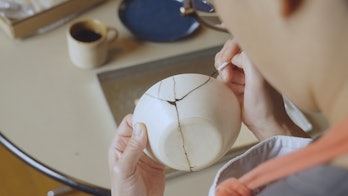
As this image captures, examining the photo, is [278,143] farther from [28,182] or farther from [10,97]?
[28,182]

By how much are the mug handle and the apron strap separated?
1.88 ft

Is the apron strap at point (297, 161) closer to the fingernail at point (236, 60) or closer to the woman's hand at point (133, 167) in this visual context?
the woman's hand at point (133, 167)

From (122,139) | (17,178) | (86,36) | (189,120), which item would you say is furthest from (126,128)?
(17,178)

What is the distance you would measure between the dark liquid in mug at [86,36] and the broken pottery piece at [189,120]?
37 cm

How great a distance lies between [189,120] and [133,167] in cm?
11

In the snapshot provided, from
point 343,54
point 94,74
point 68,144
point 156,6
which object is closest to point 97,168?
point 68,144

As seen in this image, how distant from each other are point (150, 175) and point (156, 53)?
1.14 ft

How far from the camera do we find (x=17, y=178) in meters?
1.34

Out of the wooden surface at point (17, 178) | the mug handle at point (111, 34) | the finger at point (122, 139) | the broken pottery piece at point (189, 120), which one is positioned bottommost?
the wooden surface at point (17, 178)

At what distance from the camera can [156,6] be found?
3.87 ft

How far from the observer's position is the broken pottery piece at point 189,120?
0.67m

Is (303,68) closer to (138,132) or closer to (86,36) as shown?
(138,132)

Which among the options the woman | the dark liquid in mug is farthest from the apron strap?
the dark liquid in mug

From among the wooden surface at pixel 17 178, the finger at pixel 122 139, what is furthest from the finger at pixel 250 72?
the wooden surface at pixel 17 178
